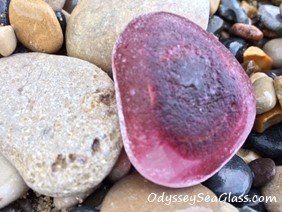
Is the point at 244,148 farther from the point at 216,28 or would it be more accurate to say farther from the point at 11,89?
the point at 11,89

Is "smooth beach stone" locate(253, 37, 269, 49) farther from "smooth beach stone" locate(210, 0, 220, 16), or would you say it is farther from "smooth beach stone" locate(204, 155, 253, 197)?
"smooth beach stone" locate(204, 155, 253, 197)

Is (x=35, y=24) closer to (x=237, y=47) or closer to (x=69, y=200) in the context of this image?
(x=69, y=200)

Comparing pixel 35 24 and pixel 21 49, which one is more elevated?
pixel 35 24

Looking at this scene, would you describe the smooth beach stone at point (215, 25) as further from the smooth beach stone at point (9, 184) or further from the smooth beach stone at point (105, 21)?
the smooth beach stone at point (9, 184)

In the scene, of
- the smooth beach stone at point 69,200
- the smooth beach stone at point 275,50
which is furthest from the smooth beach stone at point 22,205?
the smooth beach stone at point 275,50

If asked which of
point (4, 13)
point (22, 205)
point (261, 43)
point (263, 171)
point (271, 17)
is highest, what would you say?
point (4, 13)

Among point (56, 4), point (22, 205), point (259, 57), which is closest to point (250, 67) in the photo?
point (259, 57)
